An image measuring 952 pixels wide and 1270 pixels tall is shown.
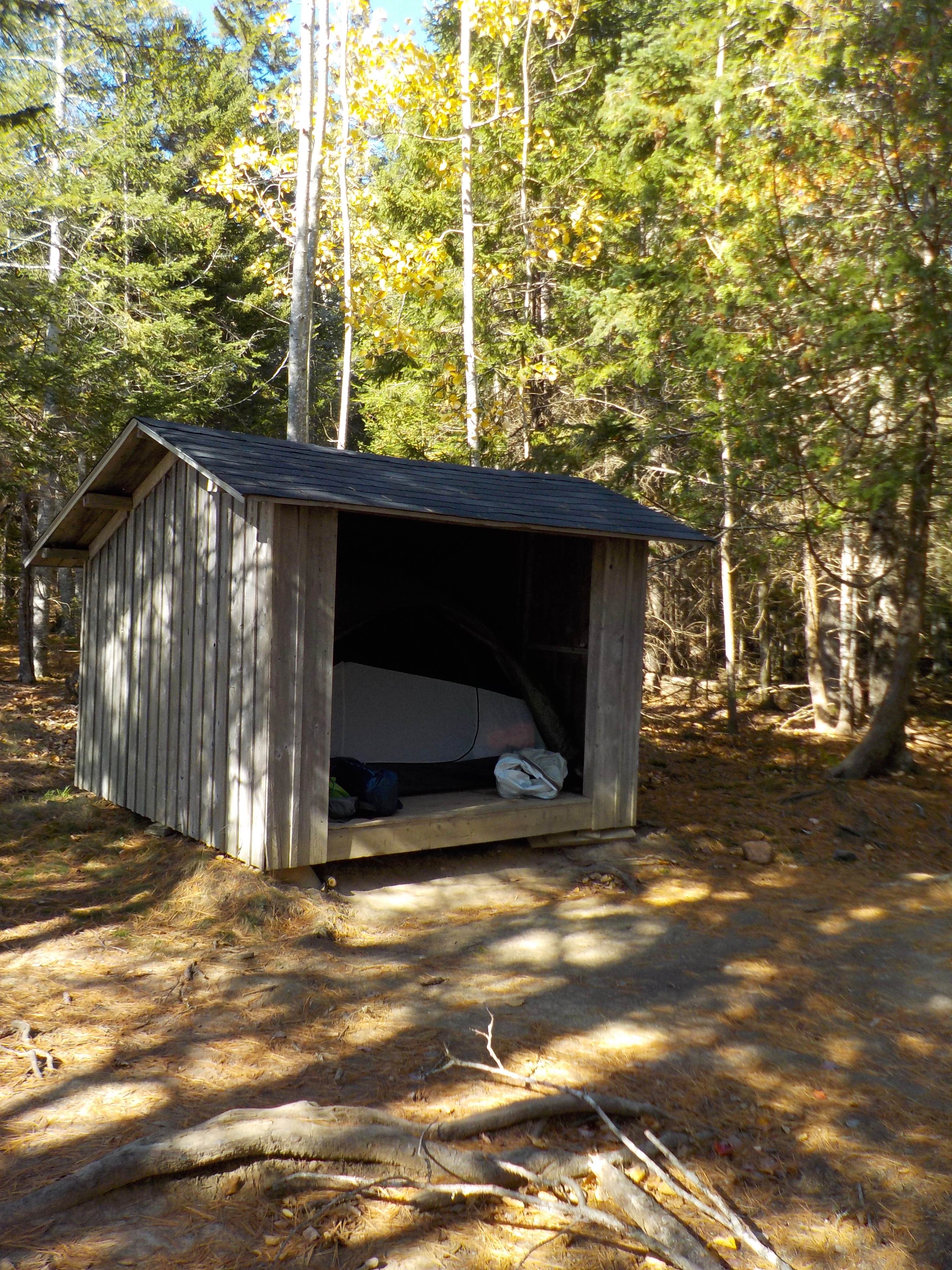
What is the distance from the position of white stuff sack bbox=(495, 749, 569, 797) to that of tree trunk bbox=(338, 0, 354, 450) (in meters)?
8.71

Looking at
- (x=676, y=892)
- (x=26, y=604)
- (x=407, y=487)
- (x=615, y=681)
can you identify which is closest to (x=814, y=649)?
(x=615, y=681)

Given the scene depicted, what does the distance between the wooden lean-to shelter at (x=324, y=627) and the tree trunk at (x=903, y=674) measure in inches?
105

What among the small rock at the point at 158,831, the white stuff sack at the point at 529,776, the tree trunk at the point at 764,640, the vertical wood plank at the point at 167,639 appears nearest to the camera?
the vertical wood plank at the point at 167,639

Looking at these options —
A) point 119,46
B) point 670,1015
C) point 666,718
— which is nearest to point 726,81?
point 119,46

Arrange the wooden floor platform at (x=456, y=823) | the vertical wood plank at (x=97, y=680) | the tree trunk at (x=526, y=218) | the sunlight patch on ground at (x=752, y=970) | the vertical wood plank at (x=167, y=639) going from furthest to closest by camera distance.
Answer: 1. the tree trunk at (x=526, y=218)
2. the vertical wood plank at (x=97, y=680)
3. the vertical wood plank at (x=167, y=639)
4. the wooden floor platform at (x=456, y=823)
5. the sunlight patch on ground at (x=752, y=970)

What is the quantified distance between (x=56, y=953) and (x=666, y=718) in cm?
923

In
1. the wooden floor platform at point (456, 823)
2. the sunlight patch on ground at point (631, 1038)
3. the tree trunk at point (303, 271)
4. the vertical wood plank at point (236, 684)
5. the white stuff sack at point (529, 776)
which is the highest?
the tree trunk at point (303, 271)

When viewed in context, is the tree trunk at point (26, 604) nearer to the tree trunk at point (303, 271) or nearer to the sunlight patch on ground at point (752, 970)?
the tree trunk at point (303, 271)

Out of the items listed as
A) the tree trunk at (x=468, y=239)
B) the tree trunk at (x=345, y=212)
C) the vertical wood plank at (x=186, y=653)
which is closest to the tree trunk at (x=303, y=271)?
the tree trunk at (x=468, y=239)

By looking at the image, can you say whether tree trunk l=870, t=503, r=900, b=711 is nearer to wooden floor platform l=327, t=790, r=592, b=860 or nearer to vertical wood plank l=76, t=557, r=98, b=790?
wooden floor platform l=327, t=790, r=592, b=860

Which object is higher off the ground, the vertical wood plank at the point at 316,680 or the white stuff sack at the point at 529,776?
the vertical wood plank at the point at 316,680

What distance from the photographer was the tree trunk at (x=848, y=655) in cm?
1173

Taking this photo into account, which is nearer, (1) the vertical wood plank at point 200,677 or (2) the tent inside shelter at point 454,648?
(1) the vertical wood plank at point 200,677

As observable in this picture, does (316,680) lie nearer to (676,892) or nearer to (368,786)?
(368,786)
